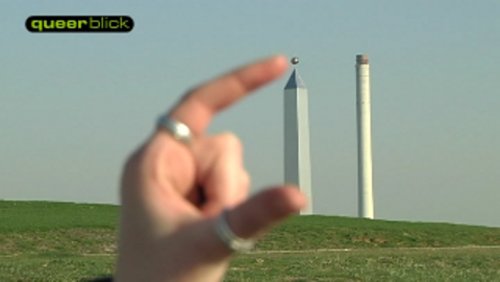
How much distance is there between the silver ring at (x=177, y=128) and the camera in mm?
1626

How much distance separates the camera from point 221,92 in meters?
1.65

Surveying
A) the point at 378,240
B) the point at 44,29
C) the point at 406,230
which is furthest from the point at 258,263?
the point at 406,230

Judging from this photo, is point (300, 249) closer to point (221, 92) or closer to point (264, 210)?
point (221, 92)

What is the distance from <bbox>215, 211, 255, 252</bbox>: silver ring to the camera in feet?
4.80

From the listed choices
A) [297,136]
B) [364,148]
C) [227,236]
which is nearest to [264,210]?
[227,236]

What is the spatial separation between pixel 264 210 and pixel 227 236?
0.26ft

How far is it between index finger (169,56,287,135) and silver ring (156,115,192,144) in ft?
0.04

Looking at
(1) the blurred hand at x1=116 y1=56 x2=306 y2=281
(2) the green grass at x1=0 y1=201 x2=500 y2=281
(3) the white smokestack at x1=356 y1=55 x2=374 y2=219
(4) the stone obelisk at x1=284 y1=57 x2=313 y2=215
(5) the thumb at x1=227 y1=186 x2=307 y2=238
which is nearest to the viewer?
(5) the thumb at x1=227 y1=186 x2=307 y2=238

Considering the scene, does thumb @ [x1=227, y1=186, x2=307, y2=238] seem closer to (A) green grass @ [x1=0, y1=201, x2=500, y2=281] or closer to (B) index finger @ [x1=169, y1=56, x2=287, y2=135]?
(B) index finger @ [x1=169, y1=56, x2=287, y2=135]

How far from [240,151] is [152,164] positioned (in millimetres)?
135

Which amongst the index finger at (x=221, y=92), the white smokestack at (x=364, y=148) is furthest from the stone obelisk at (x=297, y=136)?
the index finger at (x=221, y=92)

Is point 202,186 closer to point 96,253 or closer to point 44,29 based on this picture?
point 44,29

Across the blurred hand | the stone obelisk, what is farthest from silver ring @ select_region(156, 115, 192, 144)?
the stone obelisk

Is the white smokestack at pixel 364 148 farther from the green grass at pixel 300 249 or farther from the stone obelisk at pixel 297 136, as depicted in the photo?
the green grass at pixel 300 249
